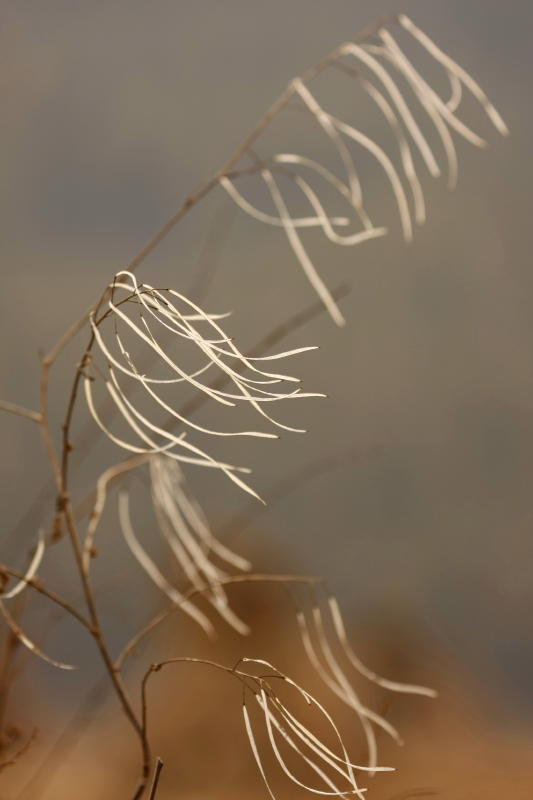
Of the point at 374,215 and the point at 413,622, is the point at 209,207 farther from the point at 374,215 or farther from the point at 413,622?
the point at 413,622

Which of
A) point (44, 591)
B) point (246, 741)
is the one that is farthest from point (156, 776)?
point (246, 741)

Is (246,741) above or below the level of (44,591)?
below

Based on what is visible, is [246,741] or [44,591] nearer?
[44,591]

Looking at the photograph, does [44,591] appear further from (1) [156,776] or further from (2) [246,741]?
(2) [246,741]

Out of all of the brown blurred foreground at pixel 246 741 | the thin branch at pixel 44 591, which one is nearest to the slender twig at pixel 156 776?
the thin branch at pixel 44 591

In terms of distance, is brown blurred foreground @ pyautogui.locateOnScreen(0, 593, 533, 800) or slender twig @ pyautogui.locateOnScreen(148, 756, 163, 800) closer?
slender twig @ pyautogui.locateOnScreen(148, 756, 163, 800)

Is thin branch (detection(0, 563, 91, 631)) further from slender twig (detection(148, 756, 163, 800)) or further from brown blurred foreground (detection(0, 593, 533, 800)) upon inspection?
brown blurred foreground (detection(0, 593, 533, 800))

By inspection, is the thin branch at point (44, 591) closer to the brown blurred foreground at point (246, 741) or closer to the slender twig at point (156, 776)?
the slender twig at point (156, 776)

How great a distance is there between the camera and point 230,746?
43.4 inches

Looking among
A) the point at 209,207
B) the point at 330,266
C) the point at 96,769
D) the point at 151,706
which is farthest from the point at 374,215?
the point at 96,769

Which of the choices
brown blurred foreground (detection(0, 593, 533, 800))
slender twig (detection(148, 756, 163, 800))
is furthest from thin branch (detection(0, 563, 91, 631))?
brown blurred foreground (detection(0, 593, 533, 800))

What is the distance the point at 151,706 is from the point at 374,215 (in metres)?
0.63

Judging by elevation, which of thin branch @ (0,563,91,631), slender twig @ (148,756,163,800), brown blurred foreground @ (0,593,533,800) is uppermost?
thin branch @ (0,563,91,631)

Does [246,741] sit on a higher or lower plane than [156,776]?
lower
